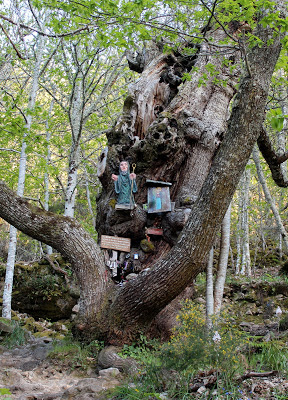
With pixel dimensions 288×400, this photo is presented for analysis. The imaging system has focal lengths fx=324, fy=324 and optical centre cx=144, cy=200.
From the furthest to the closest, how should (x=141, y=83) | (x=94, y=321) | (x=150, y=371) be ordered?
(x=141, y=83)
(x=94, y=321)
(x=150, y=371)

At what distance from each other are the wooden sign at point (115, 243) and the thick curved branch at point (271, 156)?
8.80 ft

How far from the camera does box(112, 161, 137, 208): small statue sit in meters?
5.72

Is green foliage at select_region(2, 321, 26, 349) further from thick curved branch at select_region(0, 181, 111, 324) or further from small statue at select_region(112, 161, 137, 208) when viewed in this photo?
small statue at select_region(112, 161, 137, 208)

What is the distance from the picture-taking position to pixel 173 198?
591cm

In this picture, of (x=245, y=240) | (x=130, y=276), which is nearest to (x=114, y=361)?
(x=130, y=276)

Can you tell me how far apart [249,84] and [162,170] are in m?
2.36

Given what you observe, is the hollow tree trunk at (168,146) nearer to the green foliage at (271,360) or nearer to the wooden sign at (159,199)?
the wooden sign at (159,199)

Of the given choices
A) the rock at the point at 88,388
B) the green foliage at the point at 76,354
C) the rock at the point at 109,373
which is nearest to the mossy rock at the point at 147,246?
the green foliage at the point at 76,354

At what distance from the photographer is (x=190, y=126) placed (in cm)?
607

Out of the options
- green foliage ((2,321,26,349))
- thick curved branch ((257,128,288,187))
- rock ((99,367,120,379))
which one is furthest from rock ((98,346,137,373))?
thick curved branch ((257,128,288,187))

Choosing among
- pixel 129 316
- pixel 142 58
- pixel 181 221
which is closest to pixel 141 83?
pixel 142 58

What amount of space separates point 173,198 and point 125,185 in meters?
0.91

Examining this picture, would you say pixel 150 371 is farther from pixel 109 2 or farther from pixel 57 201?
pixel 57 201

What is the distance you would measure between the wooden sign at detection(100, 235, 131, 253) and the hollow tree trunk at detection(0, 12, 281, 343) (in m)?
0.24
